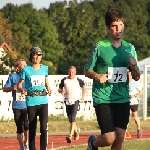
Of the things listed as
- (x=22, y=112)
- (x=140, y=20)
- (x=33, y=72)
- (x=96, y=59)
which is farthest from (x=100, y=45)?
(x=140, y=20)

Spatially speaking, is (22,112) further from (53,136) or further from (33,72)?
(53,136)

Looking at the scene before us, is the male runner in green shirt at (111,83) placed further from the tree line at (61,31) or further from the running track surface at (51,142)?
the tree line at (61,31)

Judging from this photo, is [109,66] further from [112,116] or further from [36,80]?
[36,80]

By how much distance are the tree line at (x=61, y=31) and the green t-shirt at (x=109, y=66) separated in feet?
298

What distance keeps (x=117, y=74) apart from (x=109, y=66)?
18 cm

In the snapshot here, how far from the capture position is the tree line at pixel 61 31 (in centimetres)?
11219

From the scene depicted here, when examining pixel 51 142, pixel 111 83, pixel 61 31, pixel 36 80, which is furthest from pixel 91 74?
pixel 61 31

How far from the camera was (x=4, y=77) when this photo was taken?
112ft

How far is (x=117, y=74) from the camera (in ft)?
39.3

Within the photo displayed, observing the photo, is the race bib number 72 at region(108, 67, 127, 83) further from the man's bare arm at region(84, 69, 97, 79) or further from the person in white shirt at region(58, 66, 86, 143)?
the person in white shirt at region(58, 66, 86, 143)

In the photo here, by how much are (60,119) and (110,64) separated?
74.8ft

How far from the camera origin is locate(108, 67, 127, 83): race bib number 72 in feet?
39.3

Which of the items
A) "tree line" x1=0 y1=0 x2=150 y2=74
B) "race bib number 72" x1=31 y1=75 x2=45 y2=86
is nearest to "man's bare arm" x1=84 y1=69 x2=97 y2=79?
"race bib number 72" x1=31 y1=75 x2=45 y2=86

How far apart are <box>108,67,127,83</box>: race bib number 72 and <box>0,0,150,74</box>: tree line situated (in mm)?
90861
